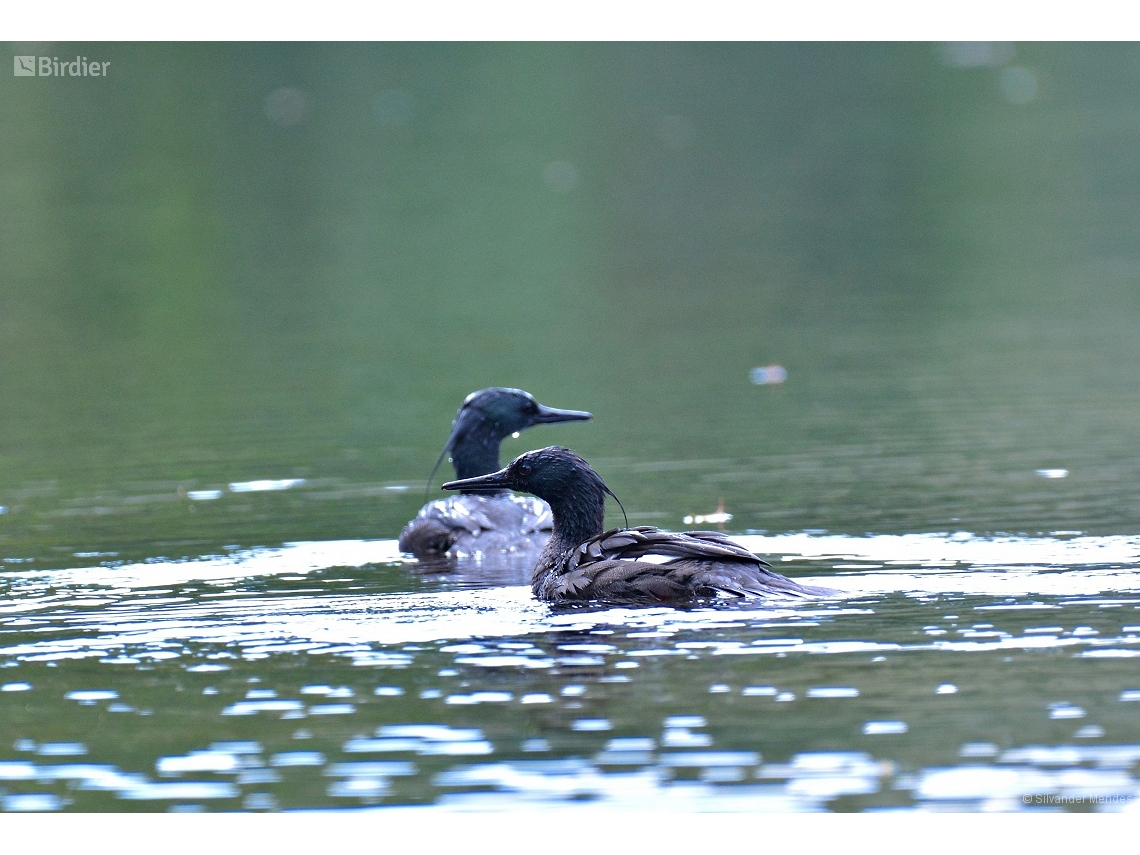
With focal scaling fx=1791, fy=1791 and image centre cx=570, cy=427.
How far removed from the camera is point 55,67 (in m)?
49.3

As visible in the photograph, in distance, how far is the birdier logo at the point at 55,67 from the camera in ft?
156

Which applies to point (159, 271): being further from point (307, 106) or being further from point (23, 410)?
point (307, 106)

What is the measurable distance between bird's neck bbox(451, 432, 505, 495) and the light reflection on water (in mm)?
3056

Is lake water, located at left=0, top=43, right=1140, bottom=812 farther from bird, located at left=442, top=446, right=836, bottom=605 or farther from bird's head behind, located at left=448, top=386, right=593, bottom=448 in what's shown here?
bird's head behind, located at left=448, top=386, right=593, bottom=448

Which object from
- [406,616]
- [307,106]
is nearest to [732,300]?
[406,616]

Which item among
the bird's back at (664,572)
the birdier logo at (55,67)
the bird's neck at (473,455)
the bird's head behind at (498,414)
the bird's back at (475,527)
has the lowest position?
the bird's back at (664,572)

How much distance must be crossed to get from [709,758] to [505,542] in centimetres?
613

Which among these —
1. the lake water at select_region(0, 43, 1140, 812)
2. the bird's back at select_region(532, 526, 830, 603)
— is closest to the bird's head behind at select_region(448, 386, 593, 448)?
the lake water at select_region(0, 43, 1140, 812)

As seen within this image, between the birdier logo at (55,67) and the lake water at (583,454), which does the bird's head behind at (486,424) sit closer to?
the lake water at (583,454)

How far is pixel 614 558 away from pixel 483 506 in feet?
10.7

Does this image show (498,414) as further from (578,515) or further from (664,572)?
(664,572)

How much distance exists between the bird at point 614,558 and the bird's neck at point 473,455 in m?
2.64

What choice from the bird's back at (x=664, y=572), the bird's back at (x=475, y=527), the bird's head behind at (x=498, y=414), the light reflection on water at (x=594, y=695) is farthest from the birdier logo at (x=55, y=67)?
the light reflection on water at (x=594, y=695)

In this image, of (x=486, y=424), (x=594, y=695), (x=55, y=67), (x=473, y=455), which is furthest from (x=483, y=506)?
(x=55, y=67)
